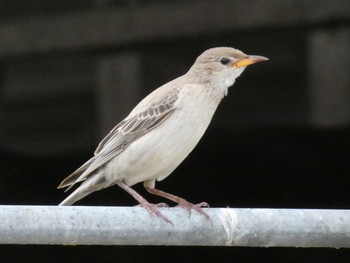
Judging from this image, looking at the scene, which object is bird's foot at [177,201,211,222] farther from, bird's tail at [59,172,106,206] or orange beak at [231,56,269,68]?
orange beak at [231,56,269,68]

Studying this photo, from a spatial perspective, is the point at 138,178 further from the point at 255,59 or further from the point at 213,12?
the point at 213,12

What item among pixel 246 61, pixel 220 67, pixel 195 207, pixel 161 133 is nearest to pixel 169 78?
pixel 220 67

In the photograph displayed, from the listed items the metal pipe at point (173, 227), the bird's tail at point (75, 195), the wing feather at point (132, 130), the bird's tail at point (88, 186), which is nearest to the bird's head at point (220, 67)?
the wing feather at point (132, 130)

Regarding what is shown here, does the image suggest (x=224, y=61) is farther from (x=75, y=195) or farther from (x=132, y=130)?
(x=75, y=195)

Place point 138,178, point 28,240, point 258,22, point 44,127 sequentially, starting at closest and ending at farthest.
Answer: point 28,240 < point 138,178 < point 258,22 < point 44,127

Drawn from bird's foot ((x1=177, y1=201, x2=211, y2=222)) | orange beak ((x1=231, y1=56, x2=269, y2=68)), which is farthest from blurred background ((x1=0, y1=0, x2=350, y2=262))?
bird's foot ((x1=177, y1=201, x2=211, y2=222))

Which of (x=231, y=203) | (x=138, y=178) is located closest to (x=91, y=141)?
(x=231, y=203)

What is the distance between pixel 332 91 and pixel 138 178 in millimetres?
3443

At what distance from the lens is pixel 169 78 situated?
933 cm

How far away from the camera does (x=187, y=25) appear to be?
8375 mm

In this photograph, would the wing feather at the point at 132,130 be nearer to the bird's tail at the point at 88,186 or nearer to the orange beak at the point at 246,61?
the bird's tail at the point at 88,186

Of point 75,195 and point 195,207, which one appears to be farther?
point 75,195

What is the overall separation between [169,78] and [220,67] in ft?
11.9

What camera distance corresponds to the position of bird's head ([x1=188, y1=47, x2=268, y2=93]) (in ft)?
18.5
